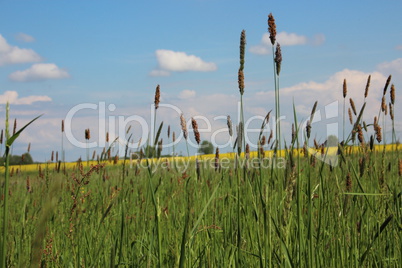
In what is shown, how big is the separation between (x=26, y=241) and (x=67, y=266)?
1.24m

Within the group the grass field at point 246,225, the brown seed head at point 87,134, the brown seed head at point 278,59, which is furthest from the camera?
the brown seed head at point 87,134

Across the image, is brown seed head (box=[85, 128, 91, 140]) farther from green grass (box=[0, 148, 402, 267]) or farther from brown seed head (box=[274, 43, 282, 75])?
brown seed head (box=[274, 43, 282, 75])

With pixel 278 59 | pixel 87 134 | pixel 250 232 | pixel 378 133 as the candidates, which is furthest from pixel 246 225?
pixel 87 134

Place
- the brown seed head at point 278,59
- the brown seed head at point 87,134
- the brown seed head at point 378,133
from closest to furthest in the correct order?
the brown seed head at point 278,59 → the brown seed head at point 378,133 → the brown seed head at point 87,134

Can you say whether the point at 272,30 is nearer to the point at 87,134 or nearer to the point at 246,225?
the point at 246,225

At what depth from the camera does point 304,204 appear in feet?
10.0

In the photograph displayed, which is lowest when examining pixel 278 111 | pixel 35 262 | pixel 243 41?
pixel 35 262

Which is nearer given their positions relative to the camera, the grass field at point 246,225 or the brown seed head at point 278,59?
the grass field at point 246,225

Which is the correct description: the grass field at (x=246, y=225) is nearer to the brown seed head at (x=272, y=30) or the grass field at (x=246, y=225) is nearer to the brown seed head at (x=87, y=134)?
the brown seed head at (x=272, y=30)

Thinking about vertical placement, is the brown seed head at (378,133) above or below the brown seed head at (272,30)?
below

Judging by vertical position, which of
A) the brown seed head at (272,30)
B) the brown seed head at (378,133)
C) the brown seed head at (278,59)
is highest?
the brown seed head at (272,30)

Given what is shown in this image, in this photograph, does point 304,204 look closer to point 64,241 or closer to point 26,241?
point 64,241

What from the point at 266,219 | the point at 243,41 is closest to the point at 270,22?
the point at 243,41

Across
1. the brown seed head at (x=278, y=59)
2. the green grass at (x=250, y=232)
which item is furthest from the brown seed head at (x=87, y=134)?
the brown seed head at (x=278, y=59)
